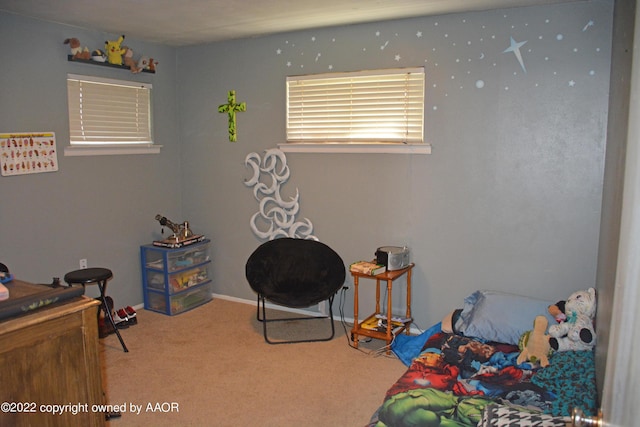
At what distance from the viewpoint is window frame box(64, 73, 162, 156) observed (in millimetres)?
3936

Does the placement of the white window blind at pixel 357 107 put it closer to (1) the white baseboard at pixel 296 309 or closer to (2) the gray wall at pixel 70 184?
(2) the gray wall at pixel 70 184

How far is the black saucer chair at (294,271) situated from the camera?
388cm

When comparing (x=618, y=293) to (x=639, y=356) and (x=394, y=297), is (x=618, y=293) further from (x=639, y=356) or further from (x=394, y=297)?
(x=394, y=297)

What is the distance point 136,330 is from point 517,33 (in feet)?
12.1

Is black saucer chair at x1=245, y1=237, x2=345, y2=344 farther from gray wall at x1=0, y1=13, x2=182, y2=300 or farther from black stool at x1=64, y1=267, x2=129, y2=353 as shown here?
gray wall at x1=0, y1=13, x2=182, y2=300

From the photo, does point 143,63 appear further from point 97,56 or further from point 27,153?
point 27,153

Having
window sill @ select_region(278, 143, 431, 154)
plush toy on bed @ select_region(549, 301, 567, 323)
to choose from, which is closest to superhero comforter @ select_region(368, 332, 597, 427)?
plush toy on bed @ select_region(549, 301, 567, 323)

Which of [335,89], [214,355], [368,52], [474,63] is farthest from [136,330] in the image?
[474,63]

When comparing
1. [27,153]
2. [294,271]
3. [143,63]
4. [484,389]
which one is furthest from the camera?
[143,63]

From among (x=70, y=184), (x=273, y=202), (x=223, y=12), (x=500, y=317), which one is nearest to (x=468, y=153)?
(x=500, y=317)

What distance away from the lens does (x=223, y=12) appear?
137 inches

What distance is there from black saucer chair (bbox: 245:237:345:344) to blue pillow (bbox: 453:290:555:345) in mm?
1030

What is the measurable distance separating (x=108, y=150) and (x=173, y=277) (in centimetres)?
124

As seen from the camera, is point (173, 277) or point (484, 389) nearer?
point (484, 389)
